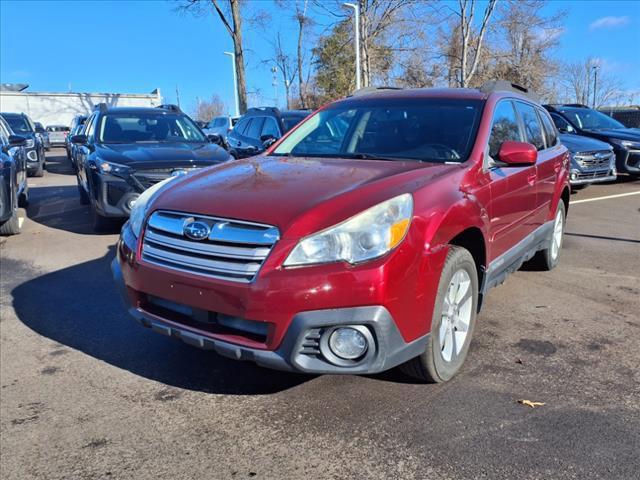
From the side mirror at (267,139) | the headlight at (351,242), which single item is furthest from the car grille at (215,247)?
the side mirror at (267,139)

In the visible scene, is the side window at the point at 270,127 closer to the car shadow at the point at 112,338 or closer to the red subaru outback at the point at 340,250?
the car shadow at the point at 112,338

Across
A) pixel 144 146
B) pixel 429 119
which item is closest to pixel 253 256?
pixel 429 119

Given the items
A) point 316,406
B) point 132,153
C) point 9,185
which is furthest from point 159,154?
point 316,406

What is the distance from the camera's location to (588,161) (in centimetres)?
1047

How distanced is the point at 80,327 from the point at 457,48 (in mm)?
26196

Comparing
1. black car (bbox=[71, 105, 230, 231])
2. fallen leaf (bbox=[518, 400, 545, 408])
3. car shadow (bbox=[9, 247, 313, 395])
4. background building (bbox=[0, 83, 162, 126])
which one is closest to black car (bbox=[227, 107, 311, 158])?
black car (bbox=[71, 105, 230, 231])

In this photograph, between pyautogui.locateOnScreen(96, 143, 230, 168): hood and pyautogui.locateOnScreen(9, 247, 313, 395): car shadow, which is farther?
pyautogui.locateOnScreen(96, 143, 230, 168): hood

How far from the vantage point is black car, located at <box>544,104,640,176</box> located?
11.9 m

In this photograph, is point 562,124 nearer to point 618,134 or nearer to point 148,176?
point 618,134

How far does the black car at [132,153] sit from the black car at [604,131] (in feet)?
27.6

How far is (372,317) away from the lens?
8.21 ft

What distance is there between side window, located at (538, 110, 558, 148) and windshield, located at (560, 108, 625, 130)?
8.16 m

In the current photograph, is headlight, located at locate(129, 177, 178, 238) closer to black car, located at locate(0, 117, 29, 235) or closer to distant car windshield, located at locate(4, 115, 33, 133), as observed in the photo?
black car, located at locate(0, 117, 29, 235)

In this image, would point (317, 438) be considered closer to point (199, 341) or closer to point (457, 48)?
point (199, 341)
